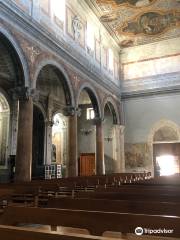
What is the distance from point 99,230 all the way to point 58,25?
14.3 m

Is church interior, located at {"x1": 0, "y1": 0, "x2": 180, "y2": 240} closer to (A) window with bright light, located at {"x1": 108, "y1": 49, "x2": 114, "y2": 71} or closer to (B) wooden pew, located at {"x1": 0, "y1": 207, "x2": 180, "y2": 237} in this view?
(A) window with bright light, located at {"x1": 108, "y1": 49, "x2": 114, "y2": 71}

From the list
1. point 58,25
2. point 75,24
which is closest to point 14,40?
point 58,25

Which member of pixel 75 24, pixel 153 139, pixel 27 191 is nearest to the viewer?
pixel 27 191

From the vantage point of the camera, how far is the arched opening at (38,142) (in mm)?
20312

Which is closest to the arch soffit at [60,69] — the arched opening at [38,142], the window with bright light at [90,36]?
the window with bright light at [90,36]

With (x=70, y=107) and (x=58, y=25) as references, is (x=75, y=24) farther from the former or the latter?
(x=70, y=107)

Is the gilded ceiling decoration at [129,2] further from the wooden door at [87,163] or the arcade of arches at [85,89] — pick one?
the wooden door at [87,163]

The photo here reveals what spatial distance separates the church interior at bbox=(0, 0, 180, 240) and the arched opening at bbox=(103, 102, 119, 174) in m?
0.09

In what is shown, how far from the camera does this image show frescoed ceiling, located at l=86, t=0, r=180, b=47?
19.0 metres

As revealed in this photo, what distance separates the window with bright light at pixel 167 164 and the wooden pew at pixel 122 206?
819 inches

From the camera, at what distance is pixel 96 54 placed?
19.9 metres

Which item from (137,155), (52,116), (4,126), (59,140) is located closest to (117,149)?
(137,155)

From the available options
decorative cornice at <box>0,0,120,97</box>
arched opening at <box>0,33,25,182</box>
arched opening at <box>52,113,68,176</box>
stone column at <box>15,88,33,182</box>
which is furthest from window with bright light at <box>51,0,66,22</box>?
arched opening at <box>52,113,68,176</box>

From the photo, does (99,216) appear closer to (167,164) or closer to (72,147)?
(72,147)
